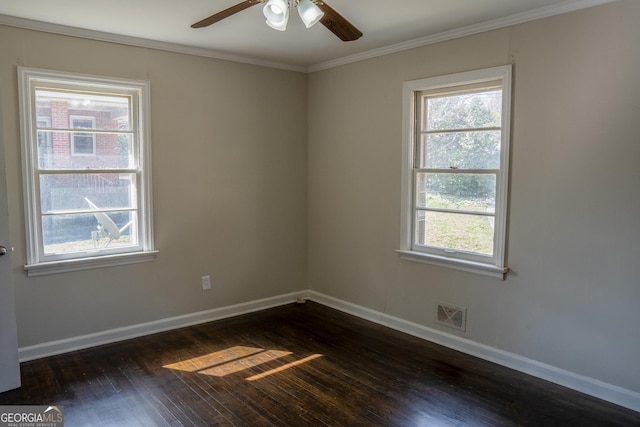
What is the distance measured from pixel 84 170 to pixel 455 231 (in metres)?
2.86

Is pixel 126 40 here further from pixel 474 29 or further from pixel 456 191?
pixel 456 191

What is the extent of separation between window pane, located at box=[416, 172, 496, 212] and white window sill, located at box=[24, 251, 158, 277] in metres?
2.27

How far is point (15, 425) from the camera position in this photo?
8.22 ft

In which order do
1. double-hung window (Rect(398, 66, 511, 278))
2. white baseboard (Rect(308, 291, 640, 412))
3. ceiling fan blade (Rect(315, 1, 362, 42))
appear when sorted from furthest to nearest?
double-hung window (Rect(398, 66, 511, 278))
white baseboard (Rect(308, 291, 640, 412))
ceiling fan blade (Rect(315, 1, 362, 42))

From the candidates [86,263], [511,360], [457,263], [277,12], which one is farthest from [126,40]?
[511,360]

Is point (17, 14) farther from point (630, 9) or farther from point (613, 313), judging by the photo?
point (613, 313)

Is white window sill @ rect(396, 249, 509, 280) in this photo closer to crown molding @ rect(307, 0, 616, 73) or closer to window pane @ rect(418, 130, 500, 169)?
window pane @ rect(418, 130, 500, 169)

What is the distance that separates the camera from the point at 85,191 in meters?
3.53

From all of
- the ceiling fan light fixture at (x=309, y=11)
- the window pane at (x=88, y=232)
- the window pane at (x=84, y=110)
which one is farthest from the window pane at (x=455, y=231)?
the window pane at (x=84, y=110)

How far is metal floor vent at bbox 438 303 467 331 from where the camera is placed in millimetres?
3525

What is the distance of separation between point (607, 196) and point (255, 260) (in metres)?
2.97

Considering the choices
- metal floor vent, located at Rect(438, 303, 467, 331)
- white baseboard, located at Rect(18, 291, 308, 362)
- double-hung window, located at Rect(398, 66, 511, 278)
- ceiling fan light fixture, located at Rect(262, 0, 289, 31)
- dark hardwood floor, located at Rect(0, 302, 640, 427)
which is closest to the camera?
ceiling fan light fixture, located at Rect(262, 0, 289, 31)

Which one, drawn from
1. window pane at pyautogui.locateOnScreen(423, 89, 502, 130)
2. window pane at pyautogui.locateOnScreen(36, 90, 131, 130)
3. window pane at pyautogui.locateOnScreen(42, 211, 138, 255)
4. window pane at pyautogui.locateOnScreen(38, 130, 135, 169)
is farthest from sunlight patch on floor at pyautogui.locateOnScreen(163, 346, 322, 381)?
window pane at pyautogui.locateOnScreen(423, 89, 502, 130)

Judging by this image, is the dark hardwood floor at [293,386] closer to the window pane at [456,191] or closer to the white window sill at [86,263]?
the white window sill at [86,263]
